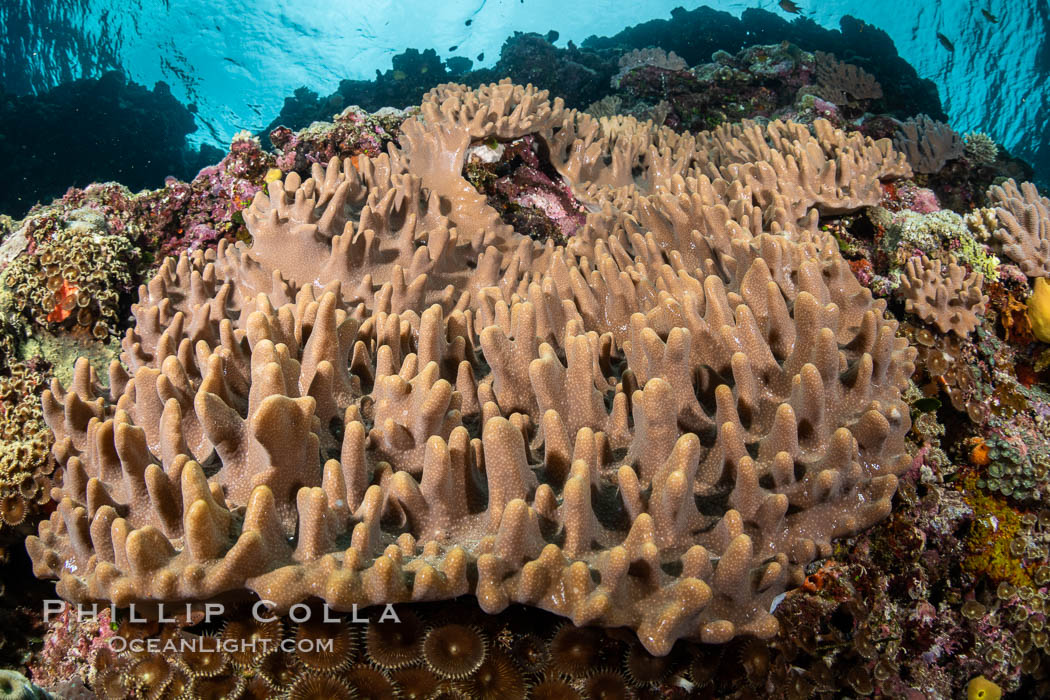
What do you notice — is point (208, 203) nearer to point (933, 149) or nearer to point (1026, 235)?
point (1026, 235)

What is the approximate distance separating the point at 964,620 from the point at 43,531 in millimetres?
5337

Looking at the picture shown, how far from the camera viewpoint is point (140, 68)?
127ft

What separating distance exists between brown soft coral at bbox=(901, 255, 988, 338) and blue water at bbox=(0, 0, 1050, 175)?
38608mm

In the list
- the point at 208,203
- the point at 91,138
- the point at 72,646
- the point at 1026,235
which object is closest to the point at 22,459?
the point at 72,646

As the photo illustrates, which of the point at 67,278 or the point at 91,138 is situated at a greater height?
the point at 91,138

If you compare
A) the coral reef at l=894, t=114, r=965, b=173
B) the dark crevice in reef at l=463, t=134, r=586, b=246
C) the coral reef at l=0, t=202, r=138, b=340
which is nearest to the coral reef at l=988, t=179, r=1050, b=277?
the coral reef at l=894, t=114, r=965, b=173

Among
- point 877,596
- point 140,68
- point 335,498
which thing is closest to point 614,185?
point 877,596

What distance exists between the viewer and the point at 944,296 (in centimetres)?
406

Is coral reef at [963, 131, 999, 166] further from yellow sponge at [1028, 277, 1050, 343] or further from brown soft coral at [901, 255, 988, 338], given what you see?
brown soft coral at [901, 255, 988, 338]

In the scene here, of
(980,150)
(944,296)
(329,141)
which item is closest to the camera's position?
(944,296)

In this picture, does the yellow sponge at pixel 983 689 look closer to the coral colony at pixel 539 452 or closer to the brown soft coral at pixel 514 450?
the coral colony at pixel 539 452

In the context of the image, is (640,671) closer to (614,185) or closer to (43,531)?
(43,531)

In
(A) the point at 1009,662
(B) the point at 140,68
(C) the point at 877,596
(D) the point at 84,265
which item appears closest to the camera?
(C) the point at 877,596

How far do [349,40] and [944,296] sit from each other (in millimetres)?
62443
